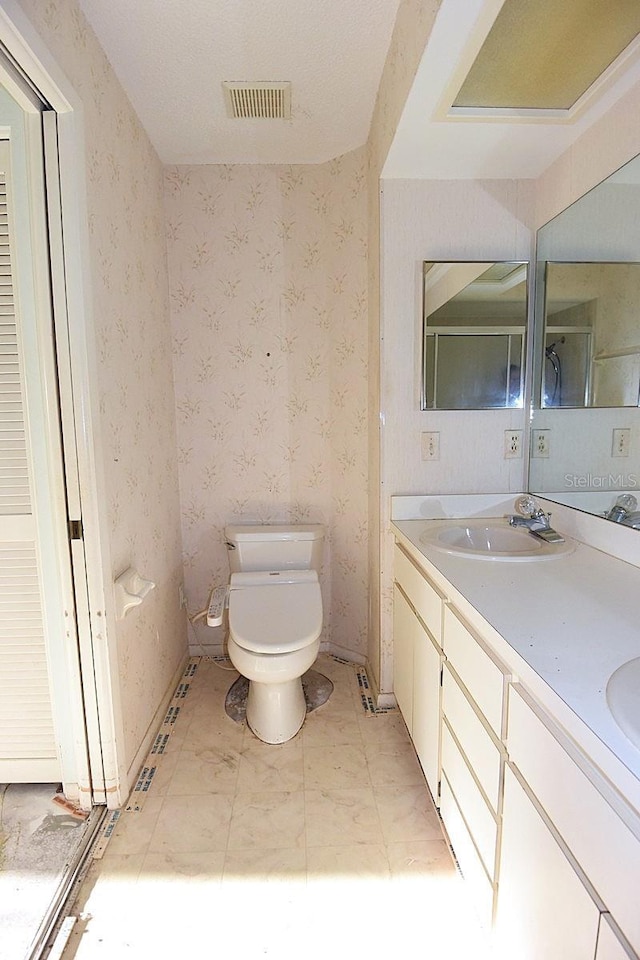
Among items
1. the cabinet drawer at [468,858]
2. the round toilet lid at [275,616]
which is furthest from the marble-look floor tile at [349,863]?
the round toilet lid at [275,616]

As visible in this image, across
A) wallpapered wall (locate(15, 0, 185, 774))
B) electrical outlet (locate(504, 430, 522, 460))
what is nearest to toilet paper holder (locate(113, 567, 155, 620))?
wallpapered wall (locate(15, 0, 185, 774))

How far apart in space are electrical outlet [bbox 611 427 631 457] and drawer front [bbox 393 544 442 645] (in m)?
0.66

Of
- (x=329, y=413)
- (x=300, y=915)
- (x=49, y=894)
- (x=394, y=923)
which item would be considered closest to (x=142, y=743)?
(x=49, y=894)

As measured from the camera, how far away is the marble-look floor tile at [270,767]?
169 centimetres

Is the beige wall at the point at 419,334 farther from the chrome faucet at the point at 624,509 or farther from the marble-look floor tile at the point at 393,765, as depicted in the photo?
the chrome faucet at the point at 624,509

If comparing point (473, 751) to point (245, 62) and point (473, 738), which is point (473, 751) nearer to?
point (473, 738)

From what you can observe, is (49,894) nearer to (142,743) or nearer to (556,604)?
(142,743)

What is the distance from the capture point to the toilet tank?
7.36ft

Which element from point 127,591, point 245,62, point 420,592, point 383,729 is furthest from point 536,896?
point 245,62

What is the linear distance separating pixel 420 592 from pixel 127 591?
0.94 meters

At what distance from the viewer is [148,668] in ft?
6.29

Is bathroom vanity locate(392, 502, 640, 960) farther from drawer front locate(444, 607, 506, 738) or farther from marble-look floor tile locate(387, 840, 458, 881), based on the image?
marble-look floor tile locate(387, 840, 458, 881)

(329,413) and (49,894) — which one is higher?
(329,413)

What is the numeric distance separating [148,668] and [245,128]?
2175mm
